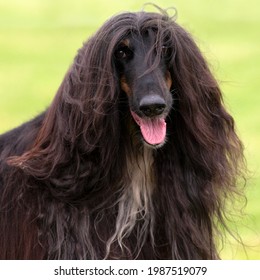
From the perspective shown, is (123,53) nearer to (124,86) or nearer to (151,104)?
(124,86)

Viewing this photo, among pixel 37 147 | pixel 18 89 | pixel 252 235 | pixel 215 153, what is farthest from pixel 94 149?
pixel 18 89

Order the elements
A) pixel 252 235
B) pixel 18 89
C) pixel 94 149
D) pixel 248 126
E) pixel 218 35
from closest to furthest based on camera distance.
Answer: pixel 94 149 → pixel 252 235 → pixel 248 126 → pixel 18 89 → pixel 218 35

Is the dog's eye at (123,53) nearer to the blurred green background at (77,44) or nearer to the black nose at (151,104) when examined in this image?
the black nose at (151,104)

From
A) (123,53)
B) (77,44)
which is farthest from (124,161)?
(77,44)

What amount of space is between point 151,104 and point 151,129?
16 centimetres

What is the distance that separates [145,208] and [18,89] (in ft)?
20.2

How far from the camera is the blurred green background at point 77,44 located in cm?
923

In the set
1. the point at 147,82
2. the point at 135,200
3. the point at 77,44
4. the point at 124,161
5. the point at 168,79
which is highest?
the point at 77,44

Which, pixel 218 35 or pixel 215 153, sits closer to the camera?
pixel 215 153

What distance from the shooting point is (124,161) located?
157 inches

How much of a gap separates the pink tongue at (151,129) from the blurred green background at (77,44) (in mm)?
3830
